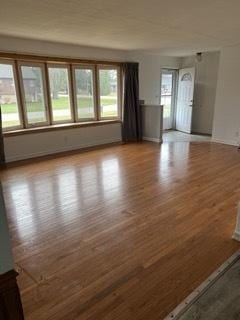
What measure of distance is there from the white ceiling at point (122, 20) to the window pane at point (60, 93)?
31.5 inches

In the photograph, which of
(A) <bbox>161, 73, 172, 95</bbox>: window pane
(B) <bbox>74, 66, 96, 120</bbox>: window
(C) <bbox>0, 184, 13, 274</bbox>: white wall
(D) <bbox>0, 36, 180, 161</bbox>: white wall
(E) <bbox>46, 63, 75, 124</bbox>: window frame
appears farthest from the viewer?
(A) <bbox>161, 73, 172, 95</bbox>: window pane

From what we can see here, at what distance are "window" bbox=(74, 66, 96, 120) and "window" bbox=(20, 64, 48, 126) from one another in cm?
84

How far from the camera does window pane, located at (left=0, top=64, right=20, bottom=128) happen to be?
4.63 metres

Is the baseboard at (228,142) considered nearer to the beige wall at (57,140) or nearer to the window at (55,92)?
the beige wall at (57,140)

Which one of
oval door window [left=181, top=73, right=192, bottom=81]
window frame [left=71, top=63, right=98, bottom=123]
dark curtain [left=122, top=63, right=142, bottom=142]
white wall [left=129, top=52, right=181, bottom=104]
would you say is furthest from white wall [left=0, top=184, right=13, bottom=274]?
oval door window [left=181, top=73, right=192, bottom=81]

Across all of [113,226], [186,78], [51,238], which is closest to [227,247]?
[113,226]

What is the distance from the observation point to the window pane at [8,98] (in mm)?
4629

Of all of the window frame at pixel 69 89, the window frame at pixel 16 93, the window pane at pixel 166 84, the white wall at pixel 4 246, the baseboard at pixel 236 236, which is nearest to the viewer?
the white wall at pixel 4 246

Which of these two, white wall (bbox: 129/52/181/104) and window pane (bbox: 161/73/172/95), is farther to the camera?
window pane (bbox: 161/73/172/95)

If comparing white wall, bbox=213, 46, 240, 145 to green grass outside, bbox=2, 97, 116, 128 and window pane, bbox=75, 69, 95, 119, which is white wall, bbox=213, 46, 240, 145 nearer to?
green grass outside, bbox=2, 97, 116, 128

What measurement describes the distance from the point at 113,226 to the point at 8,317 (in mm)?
1609

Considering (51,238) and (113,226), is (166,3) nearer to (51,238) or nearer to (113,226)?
→ (113,226)

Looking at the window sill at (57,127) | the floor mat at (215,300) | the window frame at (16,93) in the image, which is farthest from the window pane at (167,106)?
the floor mat at (215,300)

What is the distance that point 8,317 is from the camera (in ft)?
3.38
